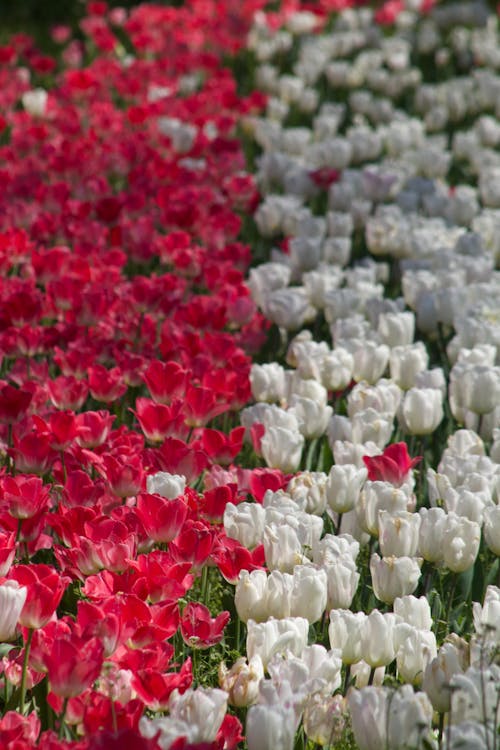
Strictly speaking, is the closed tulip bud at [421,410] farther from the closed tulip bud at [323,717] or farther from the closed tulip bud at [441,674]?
the closed tulip bud at [323,717]

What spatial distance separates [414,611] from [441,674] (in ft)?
0.67

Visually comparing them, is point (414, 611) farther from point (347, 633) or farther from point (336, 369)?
point (336, 369)

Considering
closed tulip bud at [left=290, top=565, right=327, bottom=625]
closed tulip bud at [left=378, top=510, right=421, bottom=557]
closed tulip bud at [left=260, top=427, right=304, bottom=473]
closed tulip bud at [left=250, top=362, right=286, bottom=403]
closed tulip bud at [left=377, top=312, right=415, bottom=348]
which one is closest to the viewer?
closed tulip bud at [left=290, top=565, right=327, bottom=625]

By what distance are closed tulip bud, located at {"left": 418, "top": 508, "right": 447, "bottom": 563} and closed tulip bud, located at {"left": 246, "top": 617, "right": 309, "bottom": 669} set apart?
0.48 meters

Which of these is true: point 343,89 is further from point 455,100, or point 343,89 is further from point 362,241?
point 362,241

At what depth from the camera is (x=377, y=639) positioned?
229 cm

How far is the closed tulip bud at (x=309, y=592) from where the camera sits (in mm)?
2369

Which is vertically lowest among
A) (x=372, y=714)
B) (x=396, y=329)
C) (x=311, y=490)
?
(x=396, y=329)

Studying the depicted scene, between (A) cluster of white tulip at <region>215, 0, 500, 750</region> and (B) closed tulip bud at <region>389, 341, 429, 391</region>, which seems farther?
(B) closed tulip bud at <region>389, 341, 429, 391</region>

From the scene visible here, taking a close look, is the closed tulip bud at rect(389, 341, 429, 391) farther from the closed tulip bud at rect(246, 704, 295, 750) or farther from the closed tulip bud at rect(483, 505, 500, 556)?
the closed tulip bud at rect(246, 704, 295, 750)

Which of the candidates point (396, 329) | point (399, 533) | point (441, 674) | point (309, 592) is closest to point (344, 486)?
point (399, 533)

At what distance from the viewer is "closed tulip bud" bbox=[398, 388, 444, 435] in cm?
330

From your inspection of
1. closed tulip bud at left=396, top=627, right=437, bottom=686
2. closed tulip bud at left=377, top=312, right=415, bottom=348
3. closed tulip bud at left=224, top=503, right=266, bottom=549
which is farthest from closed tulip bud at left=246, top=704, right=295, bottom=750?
closed tulip bud at left=377, top=312, right=415, bottom=348

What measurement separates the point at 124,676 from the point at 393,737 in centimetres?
46
